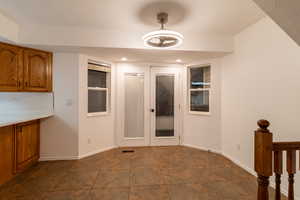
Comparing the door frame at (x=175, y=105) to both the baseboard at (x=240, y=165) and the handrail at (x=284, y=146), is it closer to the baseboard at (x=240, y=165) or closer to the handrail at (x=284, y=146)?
the baseboard at (x=240, y=165)

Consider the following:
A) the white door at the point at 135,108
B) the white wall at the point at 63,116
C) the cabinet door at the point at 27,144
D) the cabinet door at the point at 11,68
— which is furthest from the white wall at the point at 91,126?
the cabinet door at the point at 11,68

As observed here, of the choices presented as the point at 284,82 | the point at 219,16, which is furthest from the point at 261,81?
the point at 219,16

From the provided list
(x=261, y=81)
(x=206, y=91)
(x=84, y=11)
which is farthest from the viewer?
(x=206, y=91)

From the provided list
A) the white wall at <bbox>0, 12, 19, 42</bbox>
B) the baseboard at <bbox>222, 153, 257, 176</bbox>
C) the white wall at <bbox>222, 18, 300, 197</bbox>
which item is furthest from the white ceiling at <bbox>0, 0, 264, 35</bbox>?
the baseboard at <bbox>222, 153, 257, 176</bbox>

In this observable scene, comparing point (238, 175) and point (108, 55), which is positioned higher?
point (108, 55)

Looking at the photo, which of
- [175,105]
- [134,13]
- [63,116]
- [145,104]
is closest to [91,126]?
[63,116]

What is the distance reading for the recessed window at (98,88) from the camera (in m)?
3.70

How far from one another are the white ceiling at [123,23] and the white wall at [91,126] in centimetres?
61

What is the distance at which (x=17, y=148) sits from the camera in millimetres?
2578

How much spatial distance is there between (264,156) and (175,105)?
3243mm

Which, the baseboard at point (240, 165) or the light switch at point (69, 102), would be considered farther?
the light switch at point (69, 102)

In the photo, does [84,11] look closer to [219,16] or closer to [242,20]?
[219,16]

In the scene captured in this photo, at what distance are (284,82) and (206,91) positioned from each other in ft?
6.11

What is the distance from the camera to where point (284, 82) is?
84.2 inches
